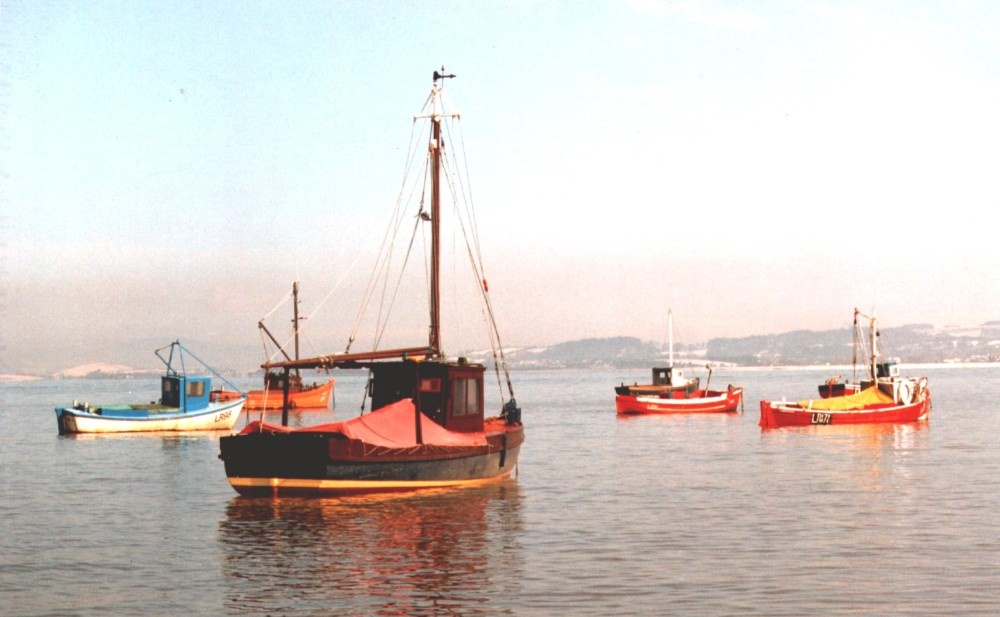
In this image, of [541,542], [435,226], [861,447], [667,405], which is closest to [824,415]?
[861,447]

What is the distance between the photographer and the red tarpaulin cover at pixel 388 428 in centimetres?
3092

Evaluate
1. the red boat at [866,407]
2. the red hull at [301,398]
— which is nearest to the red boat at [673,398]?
the red boat at [866,407]

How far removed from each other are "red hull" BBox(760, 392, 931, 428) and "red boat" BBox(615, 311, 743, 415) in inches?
826

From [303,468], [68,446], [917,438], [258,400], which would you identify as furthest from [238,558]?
[258,400]

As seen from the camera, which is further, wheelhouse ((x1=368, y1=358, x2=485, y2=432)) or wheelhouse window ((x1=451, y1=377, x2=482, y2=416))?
wheelhouse window ((x1=451, y1=377, x2=482, y2=416))

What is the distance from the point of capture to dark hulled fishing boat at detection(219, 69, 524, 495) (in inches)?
1214

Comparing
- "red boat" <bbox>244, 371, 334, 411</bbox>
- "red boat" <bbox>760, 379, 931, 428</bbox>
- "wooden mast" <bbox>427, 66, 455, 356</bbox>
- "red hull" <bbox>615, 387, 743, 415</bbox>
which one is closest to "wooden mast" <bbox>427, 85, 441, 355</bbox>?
"wooden mast" <bbox>427, 66, 455, 356</bbox>

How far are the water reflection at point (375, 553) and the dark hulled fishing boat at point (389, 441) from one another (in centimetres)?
63

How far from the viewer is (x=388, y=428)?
104 ft

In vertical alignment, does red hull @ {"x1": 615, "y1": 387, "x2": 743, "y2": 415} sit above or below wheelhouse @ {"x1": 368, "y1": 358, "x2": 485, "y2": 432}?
below

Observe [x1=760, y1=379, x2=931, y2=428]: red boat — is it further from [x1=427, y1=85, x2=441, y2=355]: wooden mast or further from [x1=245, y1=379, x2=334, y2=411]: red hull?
[x1=245, y1=379, x2=334, y2=411]: red hull

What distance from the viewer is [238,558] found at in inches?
923

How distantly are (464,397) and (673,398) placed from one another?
5837cm

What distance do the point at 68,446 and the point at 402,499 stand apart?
34414 millimetres
